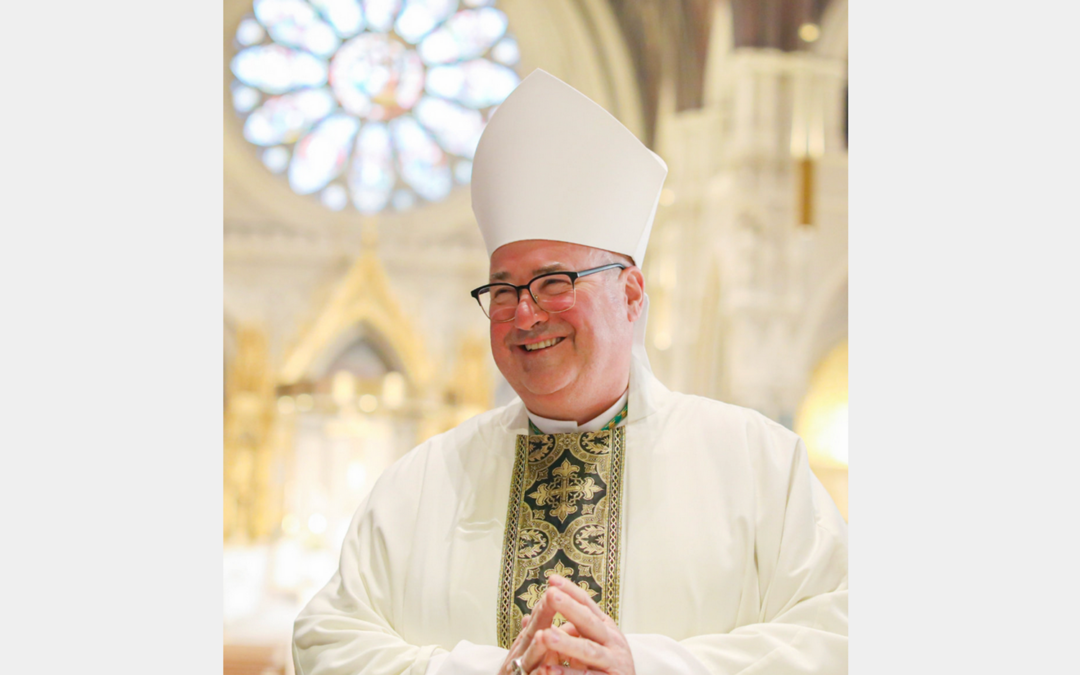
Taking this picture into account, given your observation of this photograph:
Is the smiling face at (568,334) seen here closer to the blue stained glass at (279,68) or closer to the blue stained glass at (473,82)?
the blue stained glass at (473,82)

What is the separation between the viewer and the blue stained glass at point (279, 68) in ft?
26.5

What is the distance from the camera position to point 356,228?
8.47 m

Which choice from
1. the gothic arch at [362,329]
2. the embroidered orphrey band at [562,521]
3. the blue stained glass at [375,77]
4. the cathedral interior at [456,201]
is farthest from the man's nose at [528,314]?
the gothic arch at [362,329]

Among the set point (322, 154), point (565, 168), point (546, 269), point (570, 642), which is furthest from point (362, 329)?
point (570, 642)

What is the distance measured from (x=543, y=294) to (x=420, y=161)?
5378 mm

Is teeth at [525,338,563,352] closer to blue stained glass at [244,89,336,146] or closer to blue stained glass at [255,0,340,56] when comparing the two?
blue stained glass at [244,89,336,146]

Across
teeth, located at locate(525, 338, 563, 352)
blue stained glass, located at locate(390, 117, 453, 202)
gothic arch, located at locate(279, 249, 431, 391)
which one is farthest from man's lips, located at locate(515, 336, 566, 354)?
gothic arch, located at locate(279, 249, 431, 391)

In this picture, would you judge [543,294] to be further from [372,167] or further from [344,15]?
[344,15]

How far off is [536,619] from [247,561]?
492cm

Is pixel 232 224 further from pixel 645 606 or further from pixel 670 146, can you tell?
pixel 645 606

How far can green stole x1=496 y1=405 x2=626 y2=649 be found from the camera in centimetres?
228

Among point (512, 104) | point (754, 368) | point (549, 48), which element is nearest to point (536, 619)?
point (512, 104)

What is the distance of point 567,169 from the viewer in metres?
2.41

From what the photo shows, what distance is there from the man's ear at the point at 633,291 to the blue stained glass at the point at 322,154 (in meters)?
5.56
